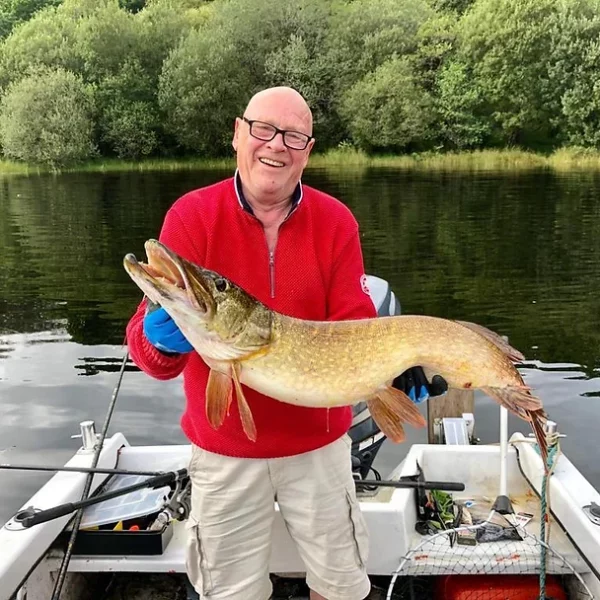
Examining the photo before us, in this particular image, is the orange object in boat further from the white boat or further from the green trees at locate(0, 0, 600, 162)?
the green trees at locate(0, 0, 600, 162)

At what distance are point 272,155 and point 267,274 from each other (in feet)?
1.39

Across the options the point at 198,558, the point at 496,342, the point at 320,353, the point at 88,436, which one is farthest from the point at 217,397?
the point at 88,436

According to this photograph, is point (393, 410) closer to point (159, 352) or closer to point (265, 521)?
point (265, 521)

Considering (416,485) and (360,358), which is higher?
(360,358)

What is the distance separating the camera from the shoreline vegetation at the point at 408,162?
3353cm

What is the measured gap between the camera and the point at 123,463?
12.4 feet

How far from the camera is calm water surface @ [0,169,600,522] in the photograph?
6.73 m

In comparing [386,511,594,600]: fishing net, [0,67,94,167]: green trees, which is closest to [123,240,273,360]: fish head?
[386,511,594,600]: fishing net

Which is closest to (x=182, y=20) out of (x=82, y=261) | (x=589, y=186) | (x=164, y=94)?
(x=164, y=94)

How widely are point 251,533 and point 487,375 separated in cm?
104

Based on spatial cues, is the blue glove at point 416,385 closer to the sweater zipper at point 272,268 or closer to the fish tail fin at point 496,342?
the fish tail fin at point 496,342

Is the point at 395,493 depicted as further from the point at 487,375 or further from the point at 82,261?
the point at 82,261

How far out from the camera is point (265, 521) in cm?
249

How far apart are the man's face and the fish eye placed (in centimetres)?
45
